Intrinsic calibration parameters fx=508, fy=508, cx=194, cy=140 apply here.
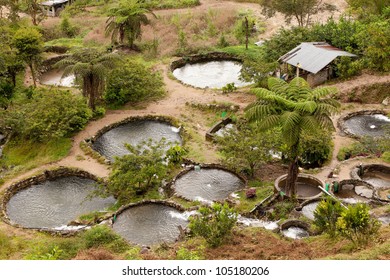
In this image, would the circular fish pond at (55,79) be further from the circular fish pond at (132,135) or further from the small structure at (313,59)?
the small structure at (313,59)

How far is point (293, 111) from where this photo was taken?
22.4 meters

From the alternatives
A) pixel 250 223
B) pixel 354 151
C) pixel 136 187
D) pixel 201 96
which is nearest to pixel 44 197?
pixel 136 187

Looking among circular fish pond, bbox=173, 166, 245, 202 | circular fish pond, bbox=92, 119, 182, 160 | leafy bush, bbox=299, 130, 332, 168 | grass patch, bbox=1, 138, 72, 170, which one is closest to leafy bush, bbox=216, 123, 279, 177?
circular fish pond, bbox=173, 166, 245, 202

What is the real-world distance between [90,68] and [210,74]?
13.4 m

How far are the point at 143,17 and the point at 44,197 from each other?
79.8 ft

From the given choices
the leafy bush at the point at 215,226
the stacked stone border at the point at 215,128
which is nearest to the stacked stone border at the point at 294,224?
the leafy bush at the point at 215,226

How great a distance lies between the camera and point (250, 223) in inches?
942

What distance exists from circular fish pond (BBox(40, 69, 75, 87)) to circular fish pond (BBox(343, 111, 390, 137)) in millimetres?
23106

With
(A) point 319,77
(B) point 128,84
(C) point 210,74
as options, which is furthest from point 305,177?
(C) point 210,74

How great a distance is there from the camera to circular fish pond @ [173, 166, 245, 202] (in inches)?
1101

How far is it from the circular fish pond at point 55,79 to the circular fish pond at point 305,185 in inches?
915

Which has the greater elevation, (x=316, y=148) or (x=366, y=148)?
(x=316, y=148)

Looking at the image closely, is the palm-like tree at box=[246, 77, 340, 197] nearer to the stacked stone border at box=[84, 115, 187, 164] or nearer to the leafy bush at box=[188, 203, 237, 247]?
the leafy bush at box=[188, 203, 237, 247]

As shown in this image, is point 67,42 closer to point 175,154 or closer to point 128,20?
point 128,20
